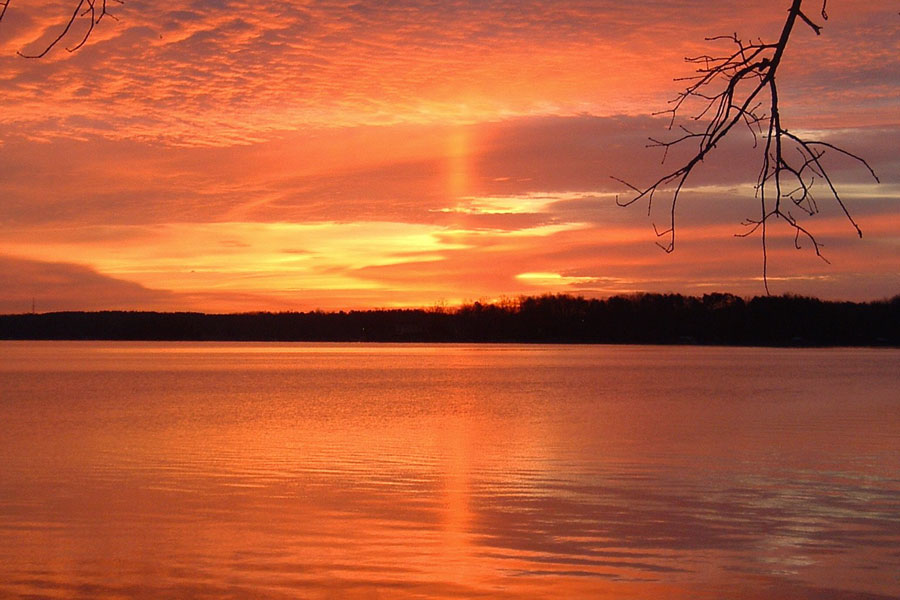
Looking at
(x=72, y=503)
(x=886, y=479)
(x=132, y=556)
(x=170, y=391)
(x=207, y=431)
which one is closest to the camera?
(x=132, y=556)

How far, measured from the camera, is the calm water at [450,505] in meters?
9.00

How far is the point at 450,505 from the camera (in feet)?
41.4

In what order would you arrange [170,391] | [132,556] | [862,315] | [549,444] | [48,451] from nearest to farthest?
1. [132,556]
2. [48,451]
3. [549,444]
4. [170,391]
5. [862,315]

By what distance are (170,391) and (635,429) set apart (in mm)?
22732

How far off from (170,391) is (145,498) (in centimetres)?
2815

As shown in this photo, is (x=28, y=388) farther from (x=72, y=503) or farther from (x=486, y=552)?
(x=486, y=552)

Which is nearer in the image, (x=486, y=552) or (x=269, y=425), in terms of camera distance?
(x=486, y=552)

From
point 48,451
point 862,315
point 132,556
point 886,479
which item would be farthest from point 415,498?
point 862,315

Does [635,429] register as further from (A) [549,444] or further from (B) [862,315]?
(B) [862,315]

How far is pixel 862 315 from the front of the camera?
122250 mm

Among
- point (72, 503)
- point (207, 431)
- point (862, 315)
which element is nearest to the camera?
point (72, 503)

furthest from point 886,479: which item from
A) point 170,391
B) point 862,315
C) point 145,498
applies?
point 862,315

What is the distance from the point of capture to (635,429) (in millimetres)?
23250

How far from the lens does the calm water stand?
9.00 metres
